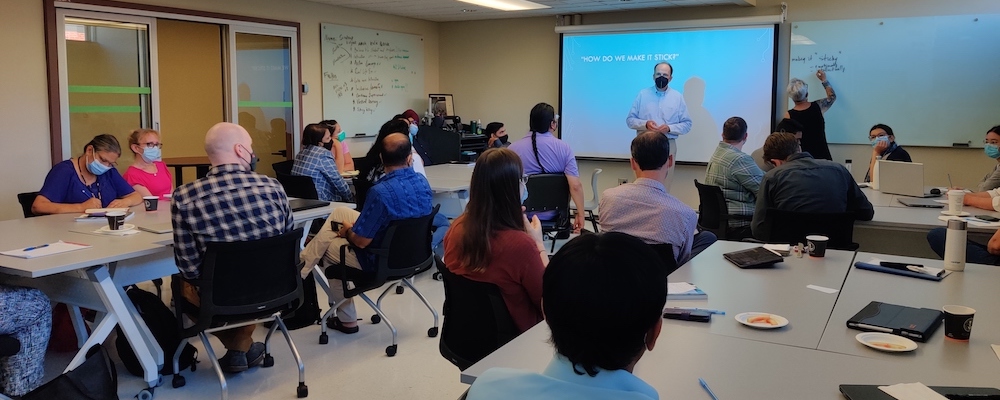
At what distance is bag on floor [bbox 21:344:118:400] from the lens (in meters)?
2.10

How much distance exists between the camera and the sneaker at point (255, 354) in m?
3.86

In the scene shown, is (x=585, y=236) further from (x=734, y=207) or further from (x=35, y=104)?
(x=35, y=104)

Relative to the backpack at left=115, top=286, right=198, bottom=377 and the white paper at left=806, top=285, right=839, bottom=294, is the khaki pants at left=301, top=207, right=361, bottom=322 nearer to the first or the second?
the backpack at left=115, top=286, right=198, bottom=377

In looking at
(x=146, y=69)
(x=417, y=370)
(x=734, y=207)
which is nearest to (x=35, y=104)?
(x=146, y=69)

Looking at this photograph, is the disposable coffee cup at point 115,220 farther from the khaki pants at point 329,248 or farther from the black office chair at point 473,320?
the black office chair at point 473,320

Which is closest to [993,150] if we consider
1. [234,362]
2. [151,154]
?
[234,362]

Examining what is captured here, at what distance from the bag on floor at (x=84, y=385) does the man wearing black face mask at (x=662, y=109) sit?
6.28m

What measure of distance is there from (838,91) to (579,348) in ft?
23.2

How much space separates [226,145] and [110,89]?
3638 millimetres

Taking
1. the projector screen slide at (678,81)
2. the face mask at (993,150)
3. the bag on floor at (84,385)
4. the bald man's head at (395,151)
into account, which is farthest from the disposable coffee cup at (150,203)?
the projector screen slide at (678,81)

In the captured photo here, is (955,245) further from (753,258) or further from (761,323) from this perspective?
(761,323)

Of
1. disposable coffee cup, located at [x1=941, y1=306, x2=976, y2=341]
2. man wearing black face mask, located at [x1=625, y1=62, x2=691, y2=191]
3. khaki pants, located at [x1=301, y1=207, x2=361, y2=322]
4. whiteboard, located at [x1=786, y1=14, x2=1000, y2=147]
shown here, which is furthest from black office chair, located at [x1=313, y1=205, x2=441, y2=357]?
whiteboard, located at [x1=786, y1=14, x2=1000, y2=147]

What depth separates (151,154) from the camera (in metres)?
4.79

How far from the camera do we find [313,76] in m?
8.10
